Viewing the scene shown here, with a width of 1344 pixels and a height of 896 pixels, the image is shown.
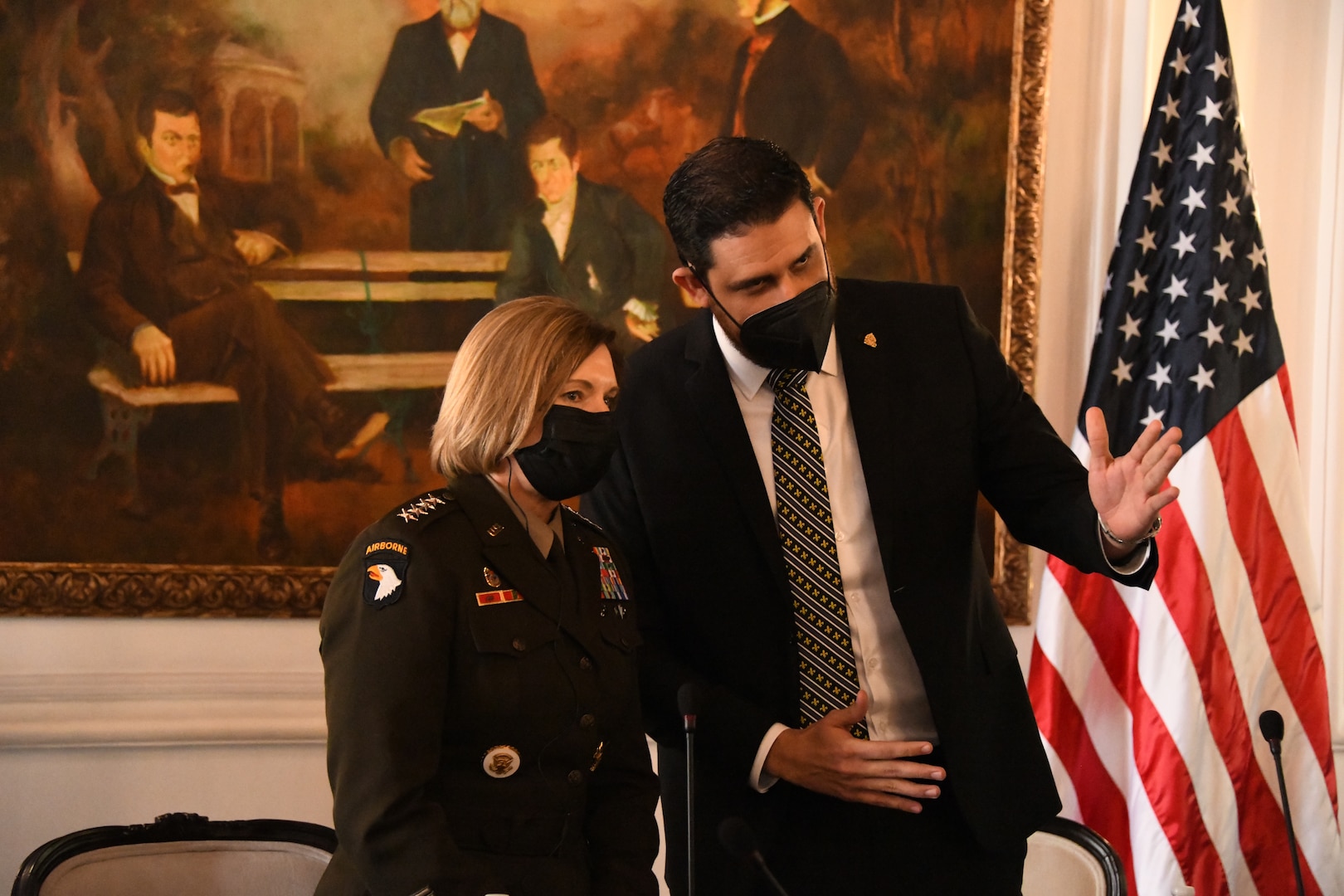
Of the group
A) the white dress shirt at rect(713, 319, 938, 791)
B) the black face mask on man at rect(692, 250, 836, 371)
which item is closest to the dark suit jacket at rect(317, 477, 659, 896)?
the white dress shirt at rect(713, 319, 938, 791)

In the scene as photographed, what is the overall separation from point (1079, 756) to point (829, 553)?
2136 millimetres

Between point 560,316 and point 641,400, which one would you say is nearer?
point 560,316

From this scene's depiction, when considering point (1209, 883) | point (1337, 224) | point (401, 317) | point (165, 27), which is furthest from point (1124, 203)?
point (165, 27)

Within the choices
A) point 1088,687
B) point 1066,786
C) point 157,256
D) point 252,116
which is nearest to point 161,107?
point 252,116

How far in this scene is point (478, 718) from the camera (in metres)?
1.90

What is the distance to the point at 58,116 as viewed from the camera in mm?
3631

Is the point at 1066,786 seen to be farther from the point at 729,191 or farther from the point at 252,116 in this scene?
the point at 252,116

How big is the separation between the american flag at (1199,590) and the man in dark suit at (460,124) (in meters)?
1.99

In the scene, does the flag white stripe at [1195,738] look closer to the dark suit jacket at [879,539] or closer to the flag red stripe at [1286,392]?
the flag red stripe at [1286,392]

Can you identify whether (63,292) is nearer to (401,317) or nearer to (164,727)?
(401,317)

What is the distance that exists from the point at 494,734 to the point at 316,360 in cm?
212

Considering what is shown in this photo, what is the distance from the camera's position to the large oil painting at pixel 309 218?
3631 mm

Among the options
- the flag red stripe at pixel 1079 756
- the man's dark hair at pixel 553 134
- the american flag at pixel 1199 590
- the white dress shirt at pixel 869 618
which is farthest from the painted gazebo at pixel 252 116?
the flag red stripe at pixel 1079 756

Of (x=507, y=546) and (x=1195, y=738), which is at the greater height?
(x=507, y=546)
